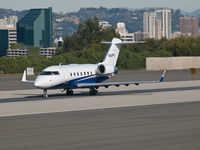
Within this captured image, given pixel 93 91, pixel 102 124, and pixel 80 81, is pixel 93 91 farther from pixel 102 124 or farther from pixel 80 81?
pixel 102 124

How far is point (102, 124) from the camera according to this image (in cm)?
2566

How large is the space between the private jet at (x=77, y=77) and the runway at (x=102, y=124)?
3734mm

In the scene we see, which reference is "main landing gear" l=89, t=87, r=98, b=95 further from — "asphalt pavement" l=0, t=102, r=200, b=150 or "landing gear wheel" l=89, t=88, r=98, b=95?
"asphalt pavement" l=0, t=102, r=200, b=150

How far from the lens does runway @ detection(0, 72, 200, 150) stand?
20264mm

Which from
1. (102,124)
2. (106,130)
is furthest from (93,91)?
(106,130)

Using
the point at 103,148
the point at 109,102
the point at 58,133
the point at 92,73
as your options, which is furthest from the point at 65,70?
the point at 103,148

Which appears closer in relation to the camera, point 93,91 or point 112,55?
point 93,91

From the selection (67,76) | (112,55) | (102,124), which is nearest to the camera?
(102,124)

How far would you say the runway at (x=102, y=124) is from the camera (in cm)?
2026

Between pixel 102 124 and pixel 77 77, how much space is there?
19483 millimetres

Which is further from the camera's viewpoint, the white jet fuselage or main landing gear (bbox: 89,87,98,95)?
main landing gear (bbox: 89,87,98,95)

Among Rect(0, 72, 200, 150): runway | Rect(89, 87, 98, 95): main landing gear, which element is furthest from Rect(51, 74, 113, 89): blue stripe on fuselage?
Rect(0, 72, 200, 150): runway

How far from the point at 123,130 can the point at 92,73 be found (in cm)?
2278

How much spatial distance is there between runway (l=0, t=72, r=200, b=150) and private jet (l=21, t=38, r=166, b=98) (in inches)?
147
